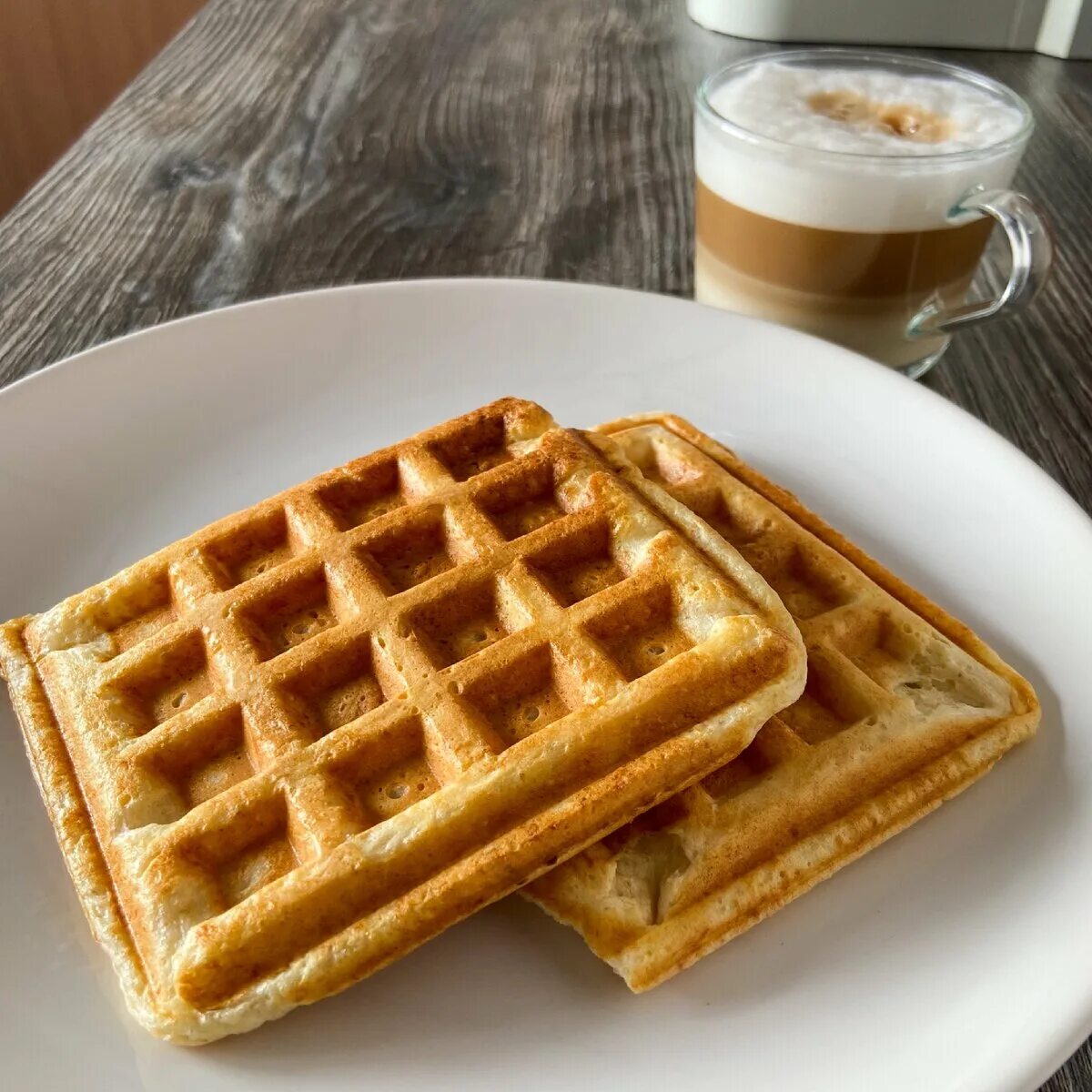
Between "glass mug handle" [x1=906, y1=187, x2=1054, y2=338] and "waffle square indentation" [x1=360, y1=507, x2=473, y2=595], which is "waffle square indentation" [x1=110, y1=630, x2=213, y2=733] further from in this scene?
"glass mug handle" [x1=906, y1=187, x2=1054, y2=338]

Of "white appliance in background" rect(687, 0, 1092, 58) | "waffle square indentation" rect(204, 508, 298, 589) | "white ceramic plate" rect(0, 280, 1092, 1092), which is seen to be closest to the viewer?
"white ceramic plate" rect(0, 280, 1092, 1092)

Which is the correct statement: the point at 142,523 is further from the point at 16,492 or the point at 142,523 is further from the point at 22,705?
the point at 22,705

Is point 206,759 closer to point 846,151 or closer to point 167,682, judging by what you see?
point 167,682

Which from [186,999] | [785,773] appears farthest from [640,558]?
[186,999]

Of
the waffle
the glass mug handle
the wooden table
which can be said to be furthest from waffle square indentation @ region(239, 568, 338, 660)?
the glass mug handle

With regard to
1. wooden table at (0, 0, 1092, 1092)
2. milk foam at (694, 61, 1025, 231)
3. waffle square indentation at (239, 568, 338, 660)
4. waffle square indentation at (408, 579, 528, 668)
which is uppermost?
milk foam at (694, 61, 1025, 231)

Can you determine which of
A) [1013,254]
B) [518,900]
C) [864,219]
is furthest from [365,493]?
[1013,254]
